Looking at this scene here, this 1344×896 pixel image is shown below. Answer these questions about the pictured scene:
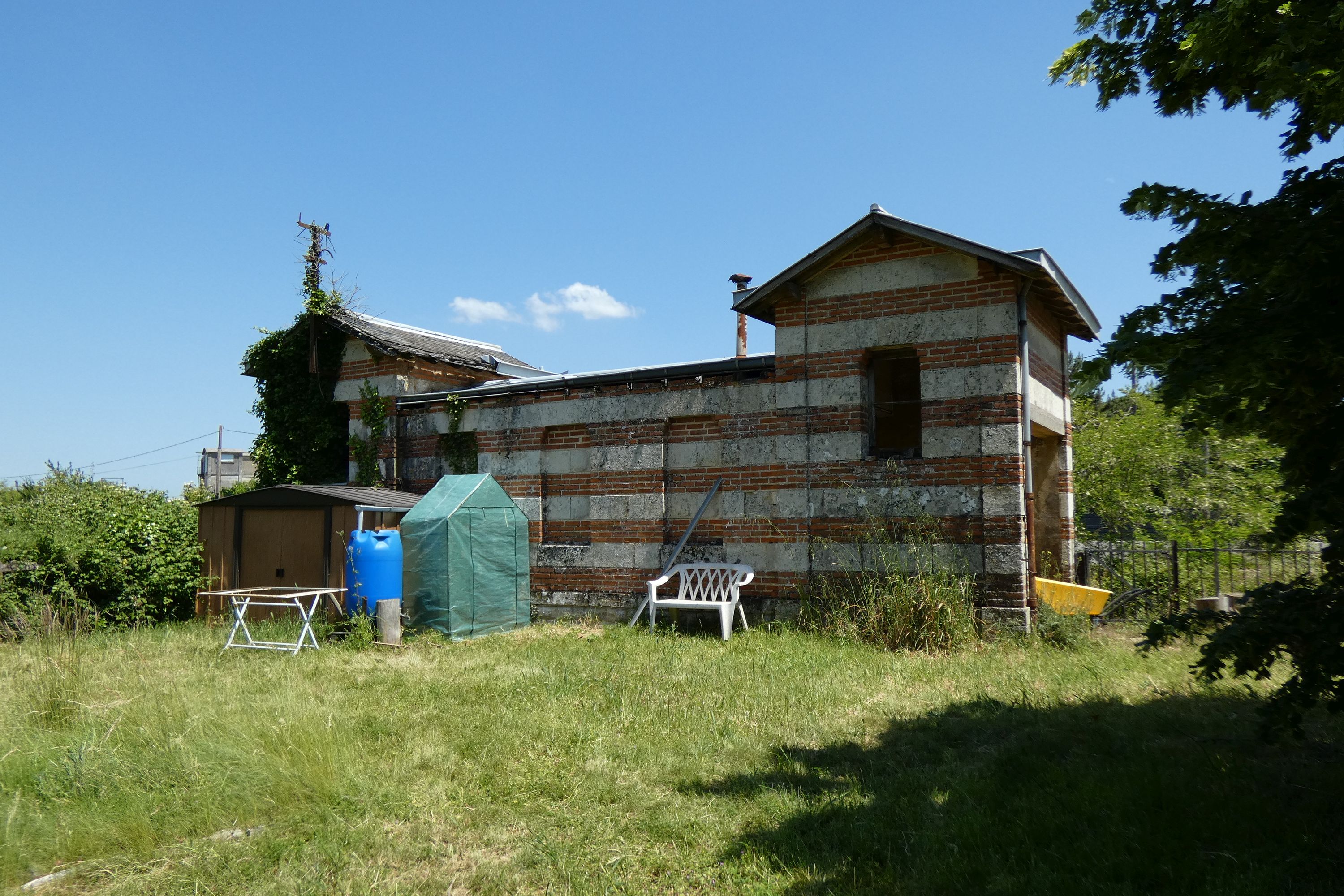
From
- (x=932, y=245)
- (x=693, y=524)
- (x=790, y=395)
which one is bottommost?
(x=693, y=524)

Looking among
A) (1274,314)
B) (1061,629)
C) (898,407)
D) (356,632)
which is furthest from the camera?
(898,407)

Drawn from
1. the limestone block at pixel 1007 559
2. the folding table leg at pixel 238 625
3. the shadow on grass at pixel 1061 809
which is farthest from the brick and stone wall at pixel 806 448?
the folding table leg at pixel 238 625

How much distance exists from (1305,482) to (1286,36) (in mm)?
2131

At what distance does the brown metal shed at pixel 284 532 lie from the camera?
36.7 ft

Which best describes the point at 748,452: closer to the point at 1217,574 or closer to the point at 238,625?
the point at 1217,574

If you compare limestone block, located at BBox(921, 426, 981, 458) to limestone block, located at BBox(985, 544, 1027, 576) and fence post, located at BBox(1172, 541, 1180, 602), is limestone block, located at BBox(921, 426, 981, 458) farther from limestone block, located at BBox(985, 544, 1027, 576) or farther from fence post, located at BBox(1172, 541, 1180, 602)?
fence post, located at BBox(1172, 541, 1180, 602)

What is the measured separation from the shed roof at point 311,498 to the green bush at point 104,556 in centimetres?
74

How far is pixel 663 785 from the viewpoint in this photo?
5031 millimetres

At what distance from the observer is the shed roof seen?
11125 millimetres

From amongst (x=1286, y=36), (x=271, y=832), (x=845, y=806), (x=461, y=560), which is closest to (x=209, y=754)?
(x=271, y=832)

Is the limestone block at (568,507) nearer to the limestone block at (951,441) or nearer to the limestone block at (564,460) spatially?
the limestone block at (564,460)

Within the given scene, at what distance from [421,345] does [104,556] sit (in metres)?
5.38

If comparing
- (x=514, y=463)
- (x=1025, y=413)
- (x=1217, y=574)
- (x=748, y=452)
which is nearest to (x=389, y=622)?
(x=514, y=463)

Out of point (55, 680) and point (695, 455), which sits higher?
point (695, 455)
